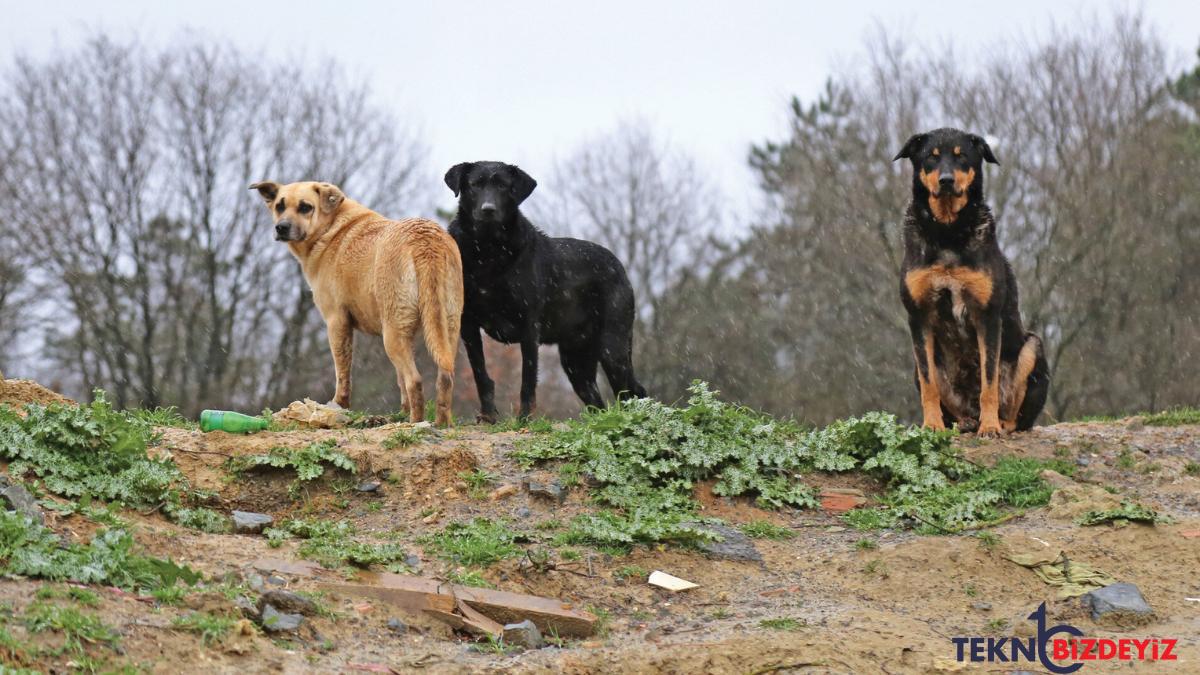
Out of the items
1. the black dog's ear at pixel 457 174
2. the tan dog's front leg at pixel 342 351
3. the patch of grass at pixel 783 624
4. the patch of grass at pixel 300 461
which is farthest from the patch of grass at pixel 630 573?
the black dog's ear at pixel 457 174

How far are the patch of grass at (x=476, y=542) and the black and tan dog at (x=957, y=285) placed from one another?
413cm

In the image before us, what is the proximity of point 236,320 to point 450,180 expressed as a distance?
→ 18.1 m

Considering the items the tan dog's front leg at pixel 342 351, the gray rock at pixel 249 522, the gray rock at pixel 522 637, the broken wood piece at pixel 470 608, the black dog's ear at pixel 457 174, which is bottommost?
the gray rock at pixel 522 637

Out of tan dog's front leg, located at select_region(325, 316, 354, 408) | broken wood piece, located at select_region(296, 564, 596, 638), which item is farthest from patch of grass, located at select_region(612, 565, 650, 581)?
tan dog's front leg, located at select_region(325, 316, 354, 408)

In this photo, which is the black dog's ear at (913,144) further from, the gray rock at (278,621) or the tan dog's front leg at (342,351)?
the gray rock at (278,621)

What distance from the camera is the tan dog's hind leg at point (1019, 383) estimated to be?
391 inches

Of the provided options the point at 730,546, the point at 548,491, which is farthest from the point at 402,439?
the point at 730,546

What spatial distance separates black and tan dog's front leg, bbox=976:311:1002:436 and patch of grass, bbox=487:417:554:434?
3.48 meters

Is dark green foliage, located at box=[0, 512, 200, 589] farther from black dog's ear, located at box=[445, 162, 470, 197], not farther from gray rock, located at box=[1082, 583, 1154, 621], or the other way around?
black dog's ear, located at box=[445, 162, 470, 197]

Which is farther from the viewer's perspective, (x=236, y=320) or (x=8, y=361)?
(x=236, y=320)

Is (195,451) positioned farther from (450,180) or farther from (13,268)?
(13,268)

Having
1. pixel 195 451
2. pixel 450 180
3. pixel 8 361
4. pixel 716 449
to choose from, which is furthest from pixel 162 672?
pixel 8 361

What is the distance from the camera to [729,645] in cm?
546

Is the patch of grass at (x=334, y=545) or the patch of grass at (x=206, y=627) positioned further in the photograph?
the patch of grass at (x=334, y=545)
